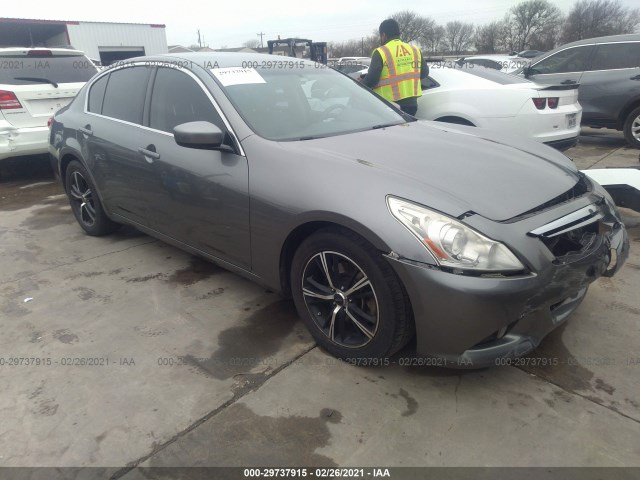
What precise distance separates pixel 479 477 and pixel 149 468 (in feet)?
4.32

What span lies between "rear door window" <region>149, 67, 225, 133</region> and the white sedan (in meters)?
3.52

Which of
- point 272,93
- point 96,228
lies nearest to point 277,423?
point 272,93

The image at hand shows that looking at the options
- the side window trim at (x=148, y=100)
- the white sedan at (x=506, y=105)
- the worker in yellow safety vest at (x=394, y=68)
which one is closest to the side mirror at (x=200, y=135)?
the side window trim at (x=148, y=100)

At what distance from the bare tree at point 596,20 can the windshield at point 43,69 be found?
55.5 meters

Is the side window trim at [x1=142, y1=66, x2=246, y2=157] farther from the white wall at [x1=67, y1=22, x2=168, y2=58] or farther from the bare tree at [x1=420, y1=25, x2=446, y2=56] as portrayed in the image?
the bare tree at [x1=420, y1=25, x2=446, y2=56]

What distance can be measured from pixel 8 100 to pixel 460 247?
5.99m

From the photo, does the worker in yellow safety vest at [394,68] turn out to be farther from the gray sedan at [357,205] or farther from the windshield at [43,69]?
the windshield at [43,69]

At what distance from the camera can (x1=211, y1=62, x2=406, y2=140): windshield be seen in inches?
114

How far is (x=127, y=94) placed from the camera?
372 centimetres

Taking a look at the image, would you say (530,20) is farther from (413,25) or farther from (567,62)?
(567,62)

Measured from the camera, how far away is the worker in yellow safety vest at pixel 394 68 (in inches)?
206

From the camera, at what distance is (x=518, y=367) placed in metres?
2.47

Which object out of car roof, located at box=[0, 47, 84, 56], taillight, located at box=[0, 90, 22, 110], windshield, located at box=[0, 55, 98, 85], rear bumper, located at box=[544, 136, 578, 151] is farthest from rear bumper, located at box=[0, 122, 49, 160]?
rear bumper, located at box=[544, 136, 578, 151]

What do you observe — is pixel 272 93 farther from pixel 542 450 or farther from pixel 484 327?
pixel 542 450
